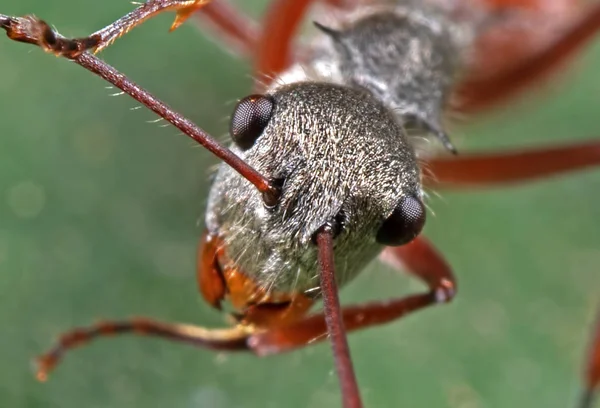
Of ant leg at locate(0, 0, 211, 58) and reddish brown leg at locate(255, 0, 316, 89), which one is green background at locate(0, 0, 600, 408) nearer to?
reddish brown leg at locate(255, 0, 316, 89)

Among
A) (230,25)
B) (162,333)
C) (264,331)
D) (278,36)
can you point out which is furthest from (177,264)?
(230,25)

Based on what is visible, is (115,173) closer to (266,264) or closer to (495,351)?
(266,264)

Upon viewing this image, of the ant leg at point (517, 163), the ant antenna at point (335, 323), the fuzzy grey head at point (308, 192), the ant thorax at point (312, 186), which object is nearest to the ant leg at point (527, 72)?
the ant leg at point (517, 163)

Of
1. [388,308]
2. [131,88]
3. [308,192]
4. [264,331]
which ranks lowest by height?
[264,331]

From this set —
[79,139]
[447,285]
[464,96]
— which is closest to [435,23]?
[464,96]

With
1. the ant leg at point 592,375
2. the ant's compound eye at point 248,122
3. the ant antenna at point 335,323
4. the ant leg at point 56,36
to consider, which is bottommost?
the ant leg at point 592,375

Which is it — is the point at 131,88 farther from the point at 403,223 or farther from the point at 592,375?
the point at 592,375

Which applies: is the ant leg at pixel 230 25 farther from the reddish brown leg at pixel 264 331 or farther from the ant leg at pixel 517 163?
the reddish brown leg at pixel 264 331
